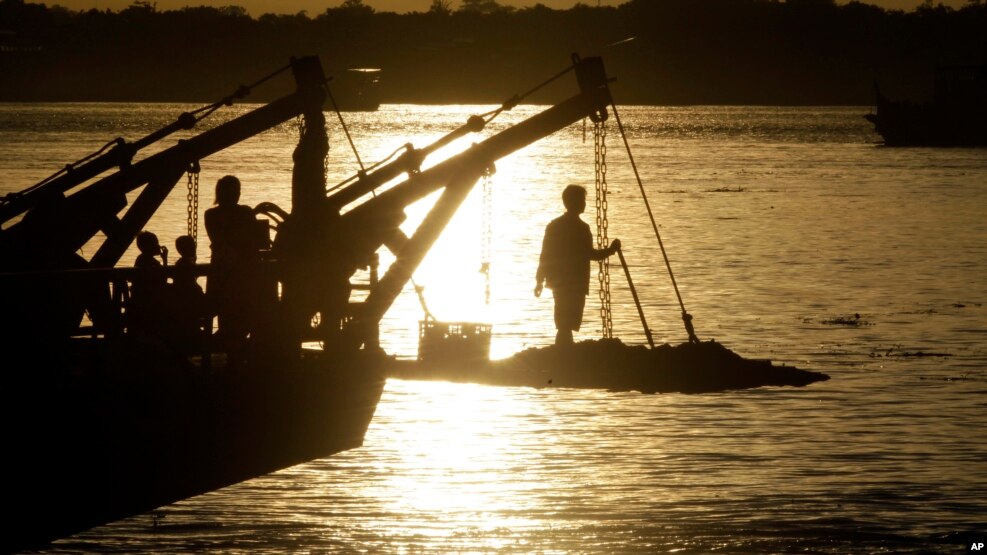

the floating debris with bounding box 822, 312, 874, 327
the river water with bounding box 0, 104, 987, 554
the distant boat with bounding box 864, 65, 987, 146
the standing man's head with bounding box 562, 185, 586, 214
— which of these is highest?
the distant boat with bounding box 864, 65, 987, 146

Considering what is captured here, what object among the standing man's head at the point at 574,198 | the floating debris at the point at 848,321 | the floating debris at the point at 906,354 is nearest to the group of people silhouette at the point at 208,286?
the standing man's head at the point at 574,198

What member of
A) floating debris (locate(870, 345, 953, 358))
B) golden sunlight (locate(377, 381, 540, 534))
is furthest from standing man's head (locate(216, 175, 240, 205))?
floating debris (locate(870, 345, 953, 358))

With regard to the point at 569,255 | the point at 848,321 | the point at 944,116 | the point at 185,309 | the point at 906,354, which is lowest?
the point at 906,354

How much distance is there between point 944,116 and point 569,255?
10189 cm

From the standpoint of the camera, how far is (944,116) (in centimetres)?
11506

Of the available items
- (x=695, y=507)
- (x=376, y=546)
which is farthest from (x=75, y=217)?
(x=695, y=507)

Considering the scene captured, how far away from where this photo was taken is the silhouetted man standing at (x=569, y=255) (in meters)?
18.2

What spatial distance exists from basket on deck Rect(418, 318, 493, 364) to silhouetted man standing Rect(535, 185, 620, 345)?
3.86 feet

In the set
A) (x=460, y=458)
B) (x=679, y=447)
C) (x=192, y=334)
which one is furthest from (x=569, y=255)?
(x=192, y=334)

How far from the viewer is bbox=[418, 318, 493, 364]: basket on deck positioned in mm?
19438

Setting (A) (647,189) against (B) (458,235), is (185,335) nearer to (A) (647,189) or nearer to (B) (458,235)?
(B) (458,235)

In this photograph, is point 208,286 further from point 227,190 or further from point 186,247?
point 227,190

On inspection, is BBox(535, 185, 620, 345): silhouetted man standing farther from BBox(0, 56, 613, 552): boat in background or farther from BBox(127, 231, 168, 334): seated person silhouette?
BBox(127, 231, 168, 334): seated person silhouette

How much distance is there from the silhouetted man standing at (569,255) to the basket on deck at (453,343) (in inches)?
46.3
